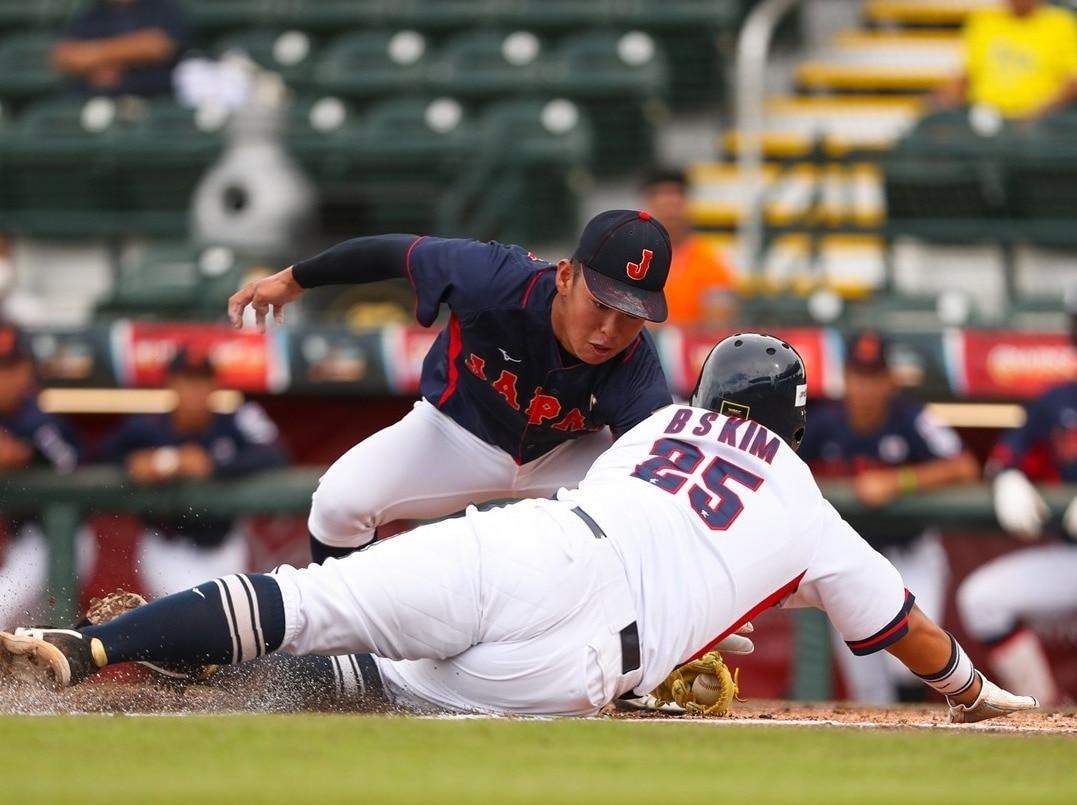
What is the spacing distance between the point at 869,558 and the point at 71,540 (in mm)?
4160

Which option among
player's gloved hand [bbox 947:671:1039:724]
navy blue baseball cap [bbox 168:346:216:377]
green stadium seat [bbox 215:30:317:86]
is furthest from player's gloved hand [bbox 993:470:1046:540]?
green stadium seat [bbox 215:30:317:86]

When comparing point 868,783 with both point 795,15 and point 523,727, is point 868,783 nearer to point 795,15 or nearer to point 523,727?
point 523,727

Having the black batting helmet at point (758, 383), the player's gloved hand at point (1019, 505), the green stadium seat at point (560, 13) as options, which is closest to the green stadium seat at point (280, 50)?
the green stadium seat at point (560, 13)

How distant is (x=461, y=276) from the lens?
4.96m

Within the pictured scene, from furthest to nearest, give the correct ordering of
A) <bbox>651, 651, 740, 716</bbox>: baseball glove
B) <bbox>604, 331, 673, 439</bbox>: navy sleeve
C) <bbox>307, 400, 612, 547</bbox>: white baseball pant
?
<bbox>307, 400, 612, 547</bbox>: white baseball pant < <bbox>651, 651, 740, 716</bbox>: baseball glove < <bbox>604, 331, 673, 439</bbox>: navy sleeve

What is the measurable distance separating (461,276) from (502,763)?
5.70 ft

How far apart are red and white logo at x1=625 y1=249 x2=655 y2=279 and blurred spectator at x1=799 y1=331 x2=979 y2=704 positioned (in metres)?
2.85

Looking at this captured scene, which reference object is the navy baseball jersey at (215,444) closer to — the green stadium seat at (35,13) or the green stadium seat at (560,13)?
the green stadium seat at (560,13)

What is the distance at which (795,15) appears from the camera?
37.7ft

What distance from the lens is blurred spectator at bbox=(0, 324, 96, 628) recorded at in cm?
767

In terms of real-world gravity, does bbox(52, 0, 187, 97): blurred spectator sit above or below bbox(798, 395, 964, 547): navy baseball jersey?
above

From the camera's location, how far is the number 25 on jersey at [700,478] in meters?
4.48

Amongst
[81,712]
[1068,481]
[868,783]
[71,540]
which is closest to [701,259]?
[1068,481]

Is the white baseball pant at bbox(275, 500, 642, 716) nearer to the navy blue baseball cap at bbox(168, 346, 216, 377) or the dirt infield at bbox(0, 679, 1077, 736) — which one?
the dirt infield at bbox(0, 679, 1077, 736)
